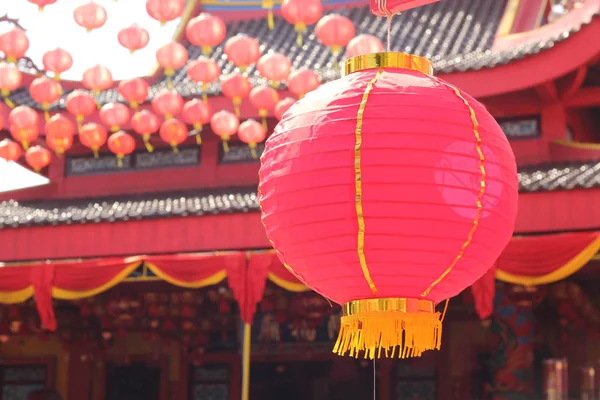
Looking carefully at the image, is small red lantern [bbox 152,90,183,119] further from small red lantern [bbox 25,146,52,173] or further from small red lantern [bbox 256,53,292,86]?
small red lantern [bbox 256,53,292,86]

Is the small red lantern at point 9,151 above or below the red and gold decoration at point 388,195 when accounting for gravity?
above

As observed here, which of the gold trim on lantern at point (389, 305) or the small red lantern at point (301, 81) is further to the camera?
the small red lantern at point (301, 81)

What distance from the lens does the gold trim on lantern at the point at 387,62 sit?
13.5 ft

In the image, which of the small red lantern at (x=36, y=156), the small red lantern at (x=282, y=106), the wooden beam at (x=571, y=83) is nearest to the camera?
the wooden beam at (x=571, y=83)

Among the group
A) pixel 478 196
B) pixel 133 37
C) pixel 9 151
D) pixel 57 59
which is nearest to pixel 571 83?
pixel 133 37

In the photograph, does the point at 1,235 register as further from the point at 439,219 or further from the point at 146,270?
the point at 439,219

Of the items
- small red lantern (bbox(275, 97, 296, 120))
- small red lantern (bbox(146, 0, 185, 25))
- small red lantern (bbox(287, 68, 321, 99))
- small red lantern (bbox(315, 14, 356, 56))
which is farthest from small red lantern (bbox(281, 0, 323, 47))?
small red lantern (bbox(275, 97, 296, 120))

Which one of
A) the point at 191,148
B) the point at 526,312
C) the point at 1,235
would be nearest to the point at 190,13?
the point at 191,148

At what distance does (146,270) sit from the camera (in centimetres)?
1031

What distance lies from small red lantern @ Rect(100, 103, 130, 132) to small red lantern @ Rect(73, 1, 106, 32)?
194 cm

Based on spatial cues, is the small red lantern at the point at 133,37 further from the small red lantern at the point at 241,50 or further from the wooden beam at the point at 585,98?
the wooden beam at the point at 585,98

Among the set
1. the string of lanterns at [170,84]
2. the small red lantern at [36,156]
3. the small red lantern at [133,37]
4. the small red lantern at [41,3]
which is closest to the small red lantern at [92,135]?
the string of lanterns at [170,84]

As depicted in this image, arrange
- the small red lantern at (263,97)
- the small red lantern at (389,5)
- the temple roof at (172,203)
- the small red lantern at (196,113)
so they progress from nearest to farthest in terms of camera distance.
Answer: the small red lantern at (389,5), the temple roof at (172,203), the small red lantern at (263,97), the small red lantern at (196,113)

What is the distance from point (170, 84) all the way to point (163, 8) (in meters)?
3.26
